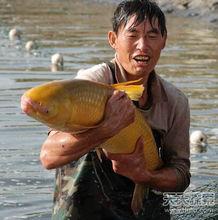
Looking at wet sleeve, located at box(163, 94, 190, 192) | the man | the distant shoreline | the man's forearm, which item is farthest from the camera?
the distant shoreline

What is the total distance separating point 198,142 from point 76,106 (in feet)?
19.5

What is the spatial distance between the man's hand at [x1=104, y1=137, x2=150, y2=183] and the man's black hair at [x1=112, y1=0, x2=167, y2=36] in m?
0.81

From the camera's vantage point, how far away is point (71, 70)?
15.4m

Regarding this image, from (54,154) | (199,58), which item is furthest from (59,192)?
(199,58)

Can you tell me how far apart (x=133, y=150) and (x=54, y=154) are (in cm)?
46

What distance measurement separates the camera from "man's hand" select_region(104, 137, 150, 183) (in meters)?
4.80

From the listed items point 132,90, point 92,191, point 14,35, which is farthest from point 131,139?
point 14,35

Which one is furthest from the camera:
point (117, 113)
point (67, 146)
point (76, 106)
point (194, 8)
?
point (194, 8)

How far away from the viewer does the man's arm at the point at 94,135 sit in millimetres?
4332

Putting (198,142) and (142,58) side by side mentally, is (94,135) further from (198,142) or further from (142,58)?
(198,142)

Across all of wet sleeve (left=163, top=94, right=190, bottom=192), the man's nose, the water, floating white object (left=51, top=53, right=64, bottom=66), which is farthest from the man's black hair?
floating white object (left=51, top=53, right=64, bottom=66)

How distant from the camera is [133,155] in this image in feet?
15.8

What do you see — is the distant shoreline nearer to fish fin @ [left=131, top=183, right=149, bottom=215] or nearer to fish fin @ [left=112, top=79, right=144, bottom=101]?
fish fin @ [left=131, top=183, right=149, bottom=215]

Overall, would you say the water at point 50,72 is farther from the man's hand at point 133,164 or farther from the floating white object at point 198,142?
the man's hand at point 133,164
